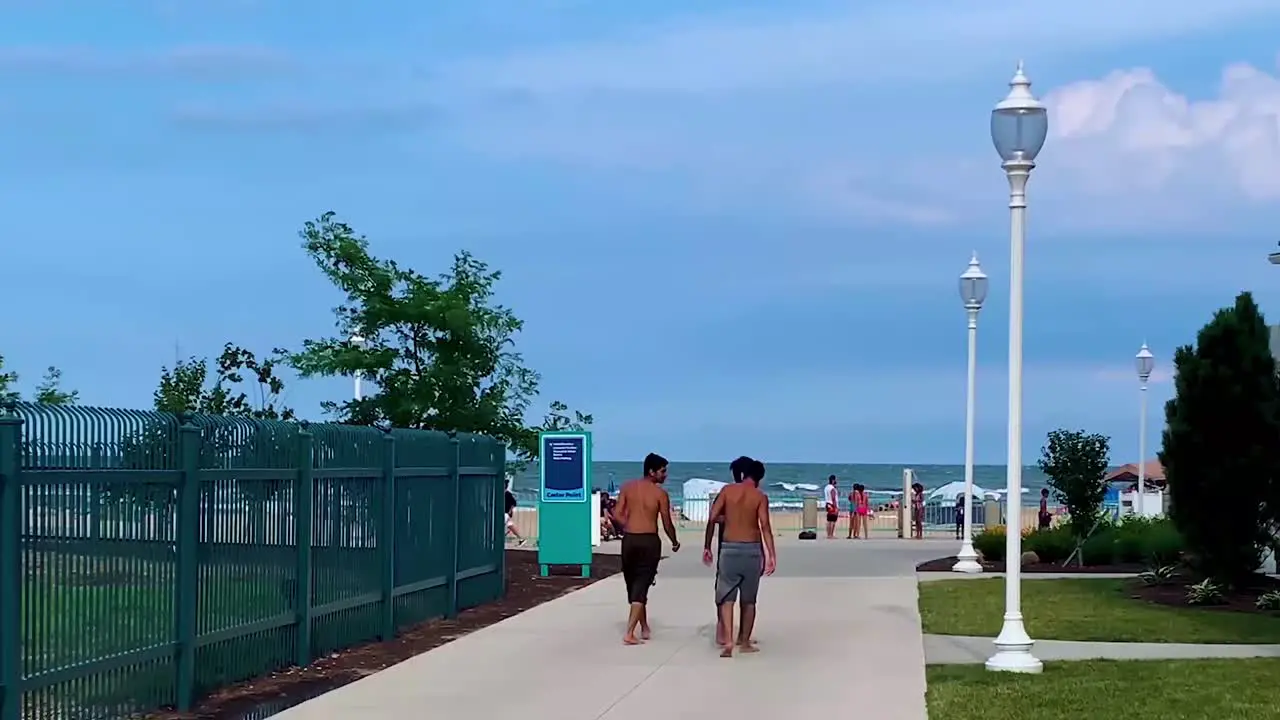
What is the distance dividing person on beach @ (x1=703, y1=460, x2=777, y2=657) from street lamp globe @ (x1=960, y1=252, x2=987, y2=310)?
1141 centimetres

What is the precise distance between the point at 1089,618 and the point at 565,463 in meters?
8.95

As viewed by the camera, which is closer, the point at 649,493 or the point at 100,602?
the point at 100,602

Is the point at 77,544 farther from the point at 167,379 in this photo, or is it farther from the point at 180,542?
the point at 167,379

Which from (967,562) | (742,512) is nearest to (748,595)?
(742,512)

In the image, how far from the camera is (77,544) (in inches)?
416

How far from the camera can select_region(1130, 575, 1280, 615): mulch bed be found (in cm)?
2011

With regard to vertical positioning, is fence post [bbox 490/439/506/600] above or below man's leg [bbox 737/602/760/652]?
above

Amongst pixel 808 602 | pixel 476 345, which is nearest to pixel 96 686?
pixel 808 602

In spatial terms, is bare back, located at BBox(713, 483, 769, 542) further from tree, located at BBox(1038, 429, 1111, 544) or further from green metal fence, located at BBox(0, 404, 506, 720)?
tree, located at BBox(1038, 429, 1111, 544)

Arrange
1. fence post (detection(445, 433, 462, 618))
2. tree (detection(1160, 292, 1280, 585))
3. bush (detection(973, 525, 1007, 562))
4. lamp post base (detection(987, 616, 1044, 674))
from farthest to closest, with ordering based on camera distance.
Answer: bush (detection(973, 525, 1007, 562)) → tree (detection(1160, 292, 1280, 585)) → fence post (detection(445, 433, 462, 618)) → lamp post base (detection(987, 616, 1044, 674))

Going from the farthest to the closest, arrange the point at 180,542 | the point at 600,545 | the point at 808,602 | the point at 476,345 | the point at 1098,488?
1. the point at 600,545
2. the point at 1098,488
3. the point at 476,345
4. the point at 808,602
5. the point at 180,542

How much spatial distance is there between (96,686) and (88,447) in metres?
1.49

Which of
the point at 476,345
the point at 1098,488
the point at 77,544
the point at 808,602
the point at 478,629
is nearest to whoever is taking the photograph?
the point at 77,544

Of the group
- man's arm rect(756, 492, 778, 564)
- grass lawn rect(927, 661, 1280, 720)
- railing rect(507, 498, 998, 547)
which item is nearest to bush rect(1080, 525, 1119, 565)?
man's arm rect(756, 492, 778, 564)
